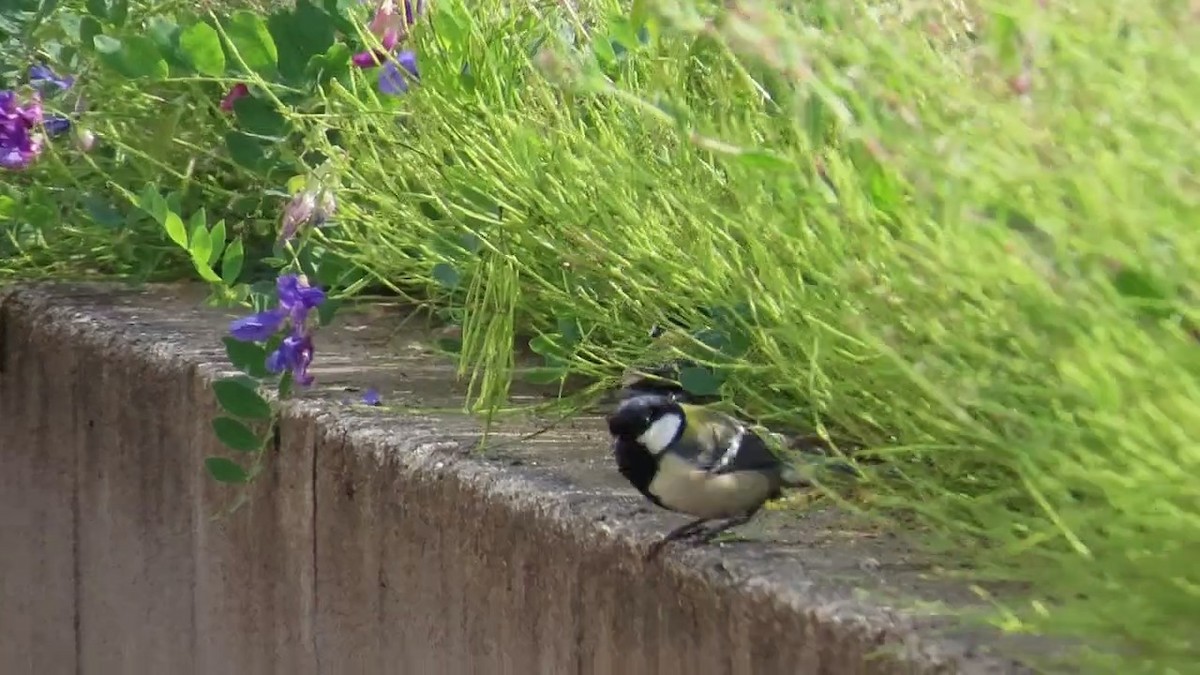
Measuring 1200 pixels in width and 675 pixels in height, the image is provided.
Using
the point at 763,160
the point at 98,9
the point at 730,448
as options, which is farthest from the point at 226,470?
the point at 763,160

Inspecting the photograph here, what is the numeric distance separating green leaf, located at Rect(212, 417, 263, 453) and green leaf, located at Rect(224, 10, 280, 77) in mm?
587

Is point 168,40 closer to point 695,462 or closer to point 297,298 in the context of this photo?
point 297,298

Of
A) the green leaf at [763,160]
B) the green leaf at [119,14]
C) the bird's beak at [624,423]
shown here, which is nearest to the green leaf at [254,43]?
the green leaf at [119,14]

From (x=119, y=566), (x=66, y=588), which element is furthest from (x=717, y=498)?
(x=66, y=588)

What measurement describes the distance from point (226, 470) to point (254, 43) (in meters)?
0.68

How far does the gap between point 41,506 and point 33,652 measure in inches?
12.7

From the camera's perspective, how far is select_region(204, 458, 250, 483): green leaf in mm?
2428

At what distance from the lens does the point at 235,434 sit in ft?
7.94

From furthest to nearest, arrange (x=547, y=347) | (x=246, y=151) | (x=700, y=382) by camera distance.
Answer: (x=246, y=151), (x=547, y=347), (x=700, y=382)

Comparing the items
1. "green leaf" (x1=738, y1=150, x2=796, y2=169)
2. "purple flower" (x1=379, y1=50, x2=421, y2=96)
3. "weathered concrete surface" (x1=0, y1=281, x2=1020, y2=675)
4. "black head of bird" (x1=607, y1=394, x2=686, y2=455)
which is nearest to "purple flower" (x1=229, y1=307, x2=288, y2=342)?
"weathered concrete surface" (x1=0, y1=281, x2=1020, y2=675)

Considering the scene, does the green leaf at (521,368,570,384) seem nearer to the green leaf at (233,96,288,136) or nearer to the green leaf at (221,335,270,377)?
the green leaf at (221,335,270,377)

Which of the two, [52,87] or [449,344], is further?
[52,87]

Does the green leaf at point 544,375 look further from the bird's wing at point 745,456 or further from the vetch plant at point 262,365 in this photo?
the bird's wing at point 745,456

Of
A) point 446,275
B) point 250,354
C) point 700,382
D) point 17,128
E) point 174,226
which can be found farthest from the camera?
point 17,128
